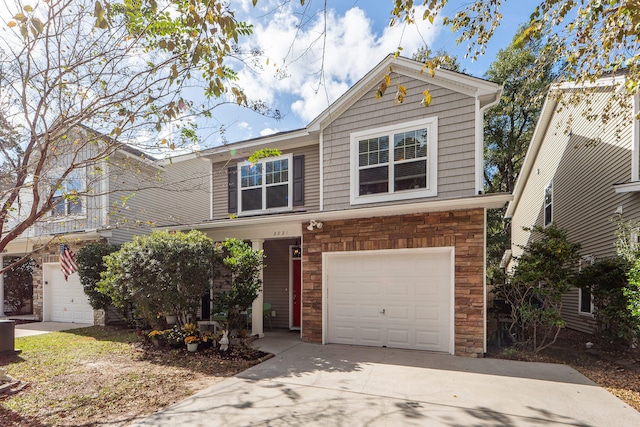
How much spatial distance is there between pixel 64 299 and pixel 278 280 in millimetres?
8171

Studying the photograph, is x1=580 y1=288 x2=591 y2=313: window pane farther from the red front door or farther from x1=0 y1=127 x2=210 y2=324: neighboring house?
x1=0 y1=127 x2=210 y2=324: neighboring house

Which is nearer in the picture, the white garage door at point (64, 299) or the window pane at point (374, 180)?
the window pane at point (374, 180)

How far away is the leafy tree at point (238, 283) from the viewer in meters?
7.58

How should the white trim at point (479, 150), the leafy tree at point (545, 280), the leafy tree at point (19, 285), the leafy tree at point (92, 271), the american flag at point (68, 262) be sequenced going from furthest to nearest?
the leafy tree at point (19, 285)
the american flag at point (68, 262)
the leafy tree at point (92, 271)
the white trim at point (479, 150)
the leafy tree at point (545, 280)

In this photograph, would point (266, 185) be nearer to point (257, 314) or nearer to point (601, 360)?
point (257, 314)

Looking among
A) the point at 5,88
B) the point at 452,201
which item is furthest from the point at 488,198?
the point at 5,88

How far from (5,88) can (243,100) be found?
12.1 ft

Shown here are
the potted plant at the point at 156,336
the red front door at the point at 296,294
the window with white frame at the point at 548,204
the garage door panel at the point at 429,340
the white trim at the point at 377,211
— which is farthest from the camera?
the window with white frame at the point at 548,204

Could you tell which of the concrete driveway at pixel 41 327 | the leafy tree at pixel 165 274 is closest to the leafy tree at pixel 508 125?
the leafy tree at pixel 165 274

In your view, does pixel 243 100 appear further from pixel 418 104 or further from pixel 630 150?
pixel 630 150

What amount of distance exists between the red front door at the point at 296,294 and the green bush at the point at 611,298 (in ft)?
23.4

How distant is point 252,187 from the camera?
10.7 metres

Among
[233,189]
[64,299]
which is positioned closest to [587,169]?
[233,189]

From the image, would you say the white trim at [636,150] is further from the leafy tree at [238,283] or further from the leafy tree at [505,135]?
the leafy tree at [505,135]
